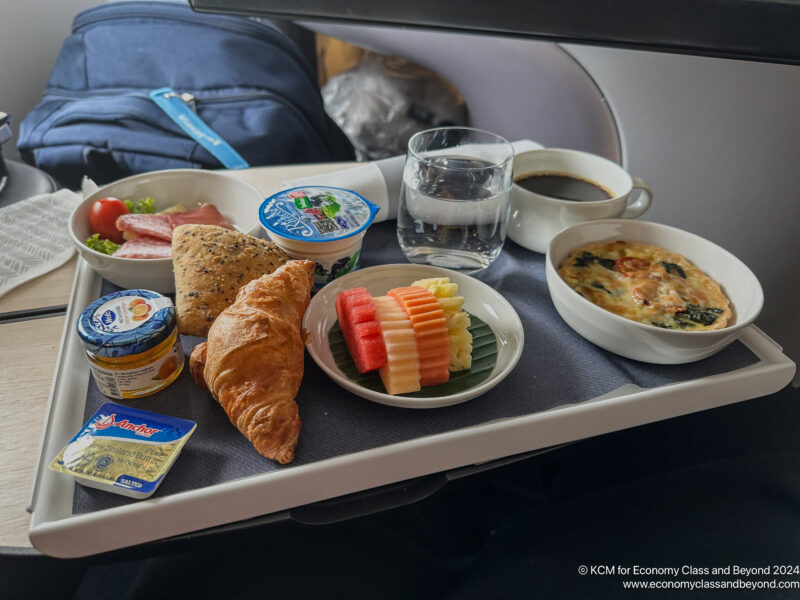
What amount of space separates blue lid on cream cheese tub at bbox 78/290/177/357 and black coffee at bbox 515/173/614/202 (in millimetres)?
539

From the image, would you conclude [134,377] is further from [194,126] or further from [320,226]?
[194,126]

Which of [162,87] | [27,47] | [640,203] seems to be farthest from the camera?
[27,47]

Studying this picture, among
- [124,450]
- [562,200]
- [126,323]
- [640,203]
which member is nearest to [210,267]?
[126,323]

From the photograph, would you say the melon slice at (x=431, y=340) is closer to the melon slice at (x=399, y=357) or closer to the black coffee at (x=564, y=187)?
the melon slice at (x=399, y=357)

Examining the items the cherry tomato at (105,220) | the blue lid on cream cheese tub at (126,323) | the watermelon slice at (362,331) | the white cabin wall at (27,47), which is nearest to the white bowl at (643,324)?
the watermelon slice at (362,331)

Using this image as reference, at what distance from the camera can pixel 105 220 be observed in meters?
0.81

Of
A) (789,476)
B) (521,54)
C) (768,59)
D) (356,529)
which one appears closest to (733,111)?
(768,59)

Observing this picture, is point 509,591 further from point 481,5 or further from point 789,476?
point 481,5

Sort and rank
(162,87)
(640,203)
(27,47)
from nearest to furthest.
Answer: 1. (640,203)
2. (162,87)
3. (27,47)

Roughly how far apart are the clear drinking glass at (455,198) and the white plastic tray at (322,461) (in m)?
0.27

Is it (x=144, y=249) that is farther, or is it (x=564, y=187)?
(x=564, y=187)

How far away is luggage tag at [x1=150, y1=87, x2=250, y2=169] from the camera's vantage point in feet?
3.97

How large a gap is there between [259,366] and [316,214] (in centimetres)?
→ 26

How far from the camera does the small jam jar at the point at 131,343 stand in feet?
1.85
